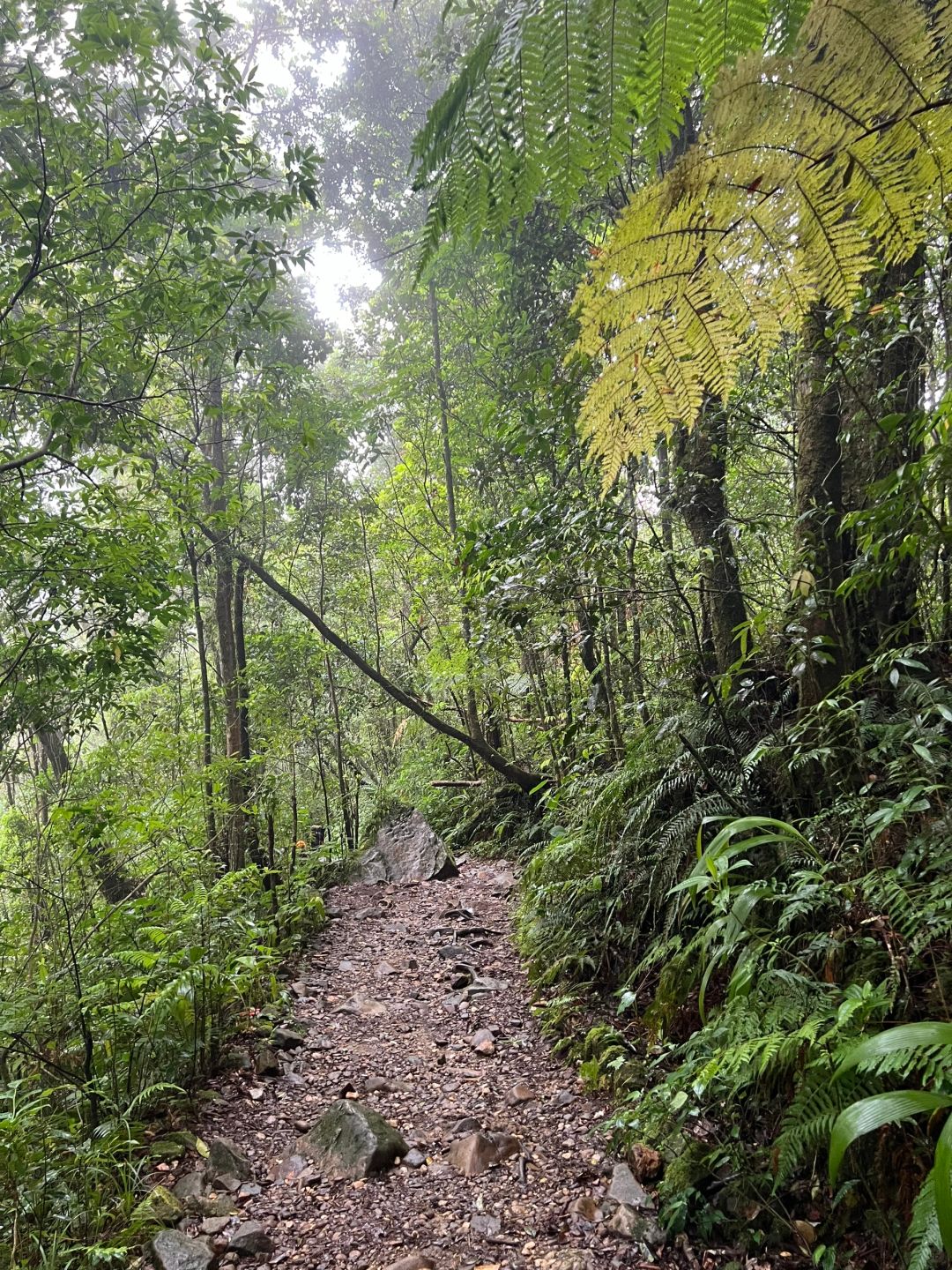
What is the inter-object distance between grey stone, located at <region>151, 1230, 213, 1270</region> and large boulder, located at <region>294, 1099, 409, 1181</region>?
62 cm

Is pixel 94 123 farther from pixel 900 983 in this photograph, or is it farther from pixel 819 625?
pixel 900 983

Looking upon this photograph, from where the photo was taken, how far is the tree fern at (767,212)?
3.16 ft

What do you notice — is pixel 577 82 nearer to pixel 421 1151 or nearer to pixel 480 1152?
pixel 480 1152

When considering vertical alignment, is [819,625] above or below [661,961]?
above

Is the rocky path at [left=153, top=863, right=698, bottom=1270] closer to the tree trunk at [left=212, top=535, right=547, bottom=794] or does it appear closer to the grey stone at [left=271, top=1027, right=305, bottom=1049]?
the grey stone at [left=271, top=1027, right=305, bottom=1049]

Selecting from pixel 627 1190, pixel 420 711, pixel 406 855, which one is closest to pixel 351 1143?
pixel 627 1190

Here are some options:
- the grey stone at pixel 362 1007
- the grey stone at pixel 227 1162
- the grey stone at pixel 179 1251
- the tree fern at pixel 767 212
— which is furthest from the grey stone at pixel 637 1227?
the tree fern at pixel 767 212

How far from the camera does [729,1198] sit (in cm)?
229

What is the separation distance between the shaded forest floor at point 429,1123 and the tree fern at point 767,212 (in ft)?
8.83

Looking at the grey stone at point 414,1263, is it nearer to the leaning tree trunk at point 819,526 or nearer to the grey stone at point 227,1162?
the grey stone at point 227,1162

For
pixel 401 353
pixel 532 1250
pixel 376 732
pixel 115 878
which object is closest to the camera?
pixel 532 1250

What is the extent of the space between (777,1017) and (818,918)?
579 millimetres

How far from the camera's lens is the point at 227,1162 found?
299 centimetres

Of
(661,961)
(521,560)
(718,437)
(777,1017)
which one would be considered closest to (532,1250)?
(777,1017)
